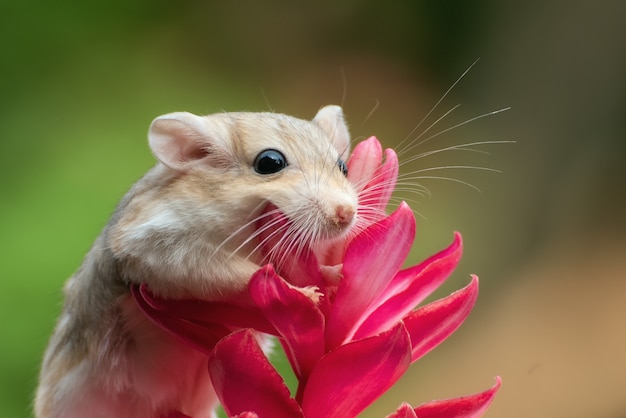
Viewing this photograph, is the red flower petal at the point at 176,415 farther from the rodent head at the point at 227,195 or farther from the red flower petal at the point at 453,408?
the red flower petal at the point at 453,408

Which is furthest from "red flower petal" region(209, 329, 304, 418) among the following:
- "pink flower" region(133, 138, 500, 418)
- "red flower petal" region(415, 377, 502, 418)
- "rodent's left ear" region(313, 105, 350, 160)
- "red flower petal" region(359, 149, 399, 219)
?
"rodent's left ear" region(313, 105, 350, 160)

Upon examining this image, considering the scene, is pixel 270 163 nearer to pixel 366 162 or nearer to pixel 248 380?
pixel 366 162

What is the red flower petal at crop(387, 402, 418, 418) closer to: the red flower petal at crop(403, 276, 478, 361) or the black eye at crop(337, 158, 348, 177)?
the red flower petal at crop(403, 276, 478, 361)

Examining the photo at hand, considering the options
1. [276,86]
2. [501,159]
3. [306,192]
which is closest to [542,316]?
[501,159]

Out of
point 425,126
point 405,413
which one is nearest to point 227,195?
point 405,413

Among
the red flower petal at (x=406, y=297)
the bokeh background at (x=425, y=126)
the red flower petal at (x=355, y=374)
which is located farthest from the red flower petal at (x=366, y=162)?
the bokeh background at (x=425, y=126)
